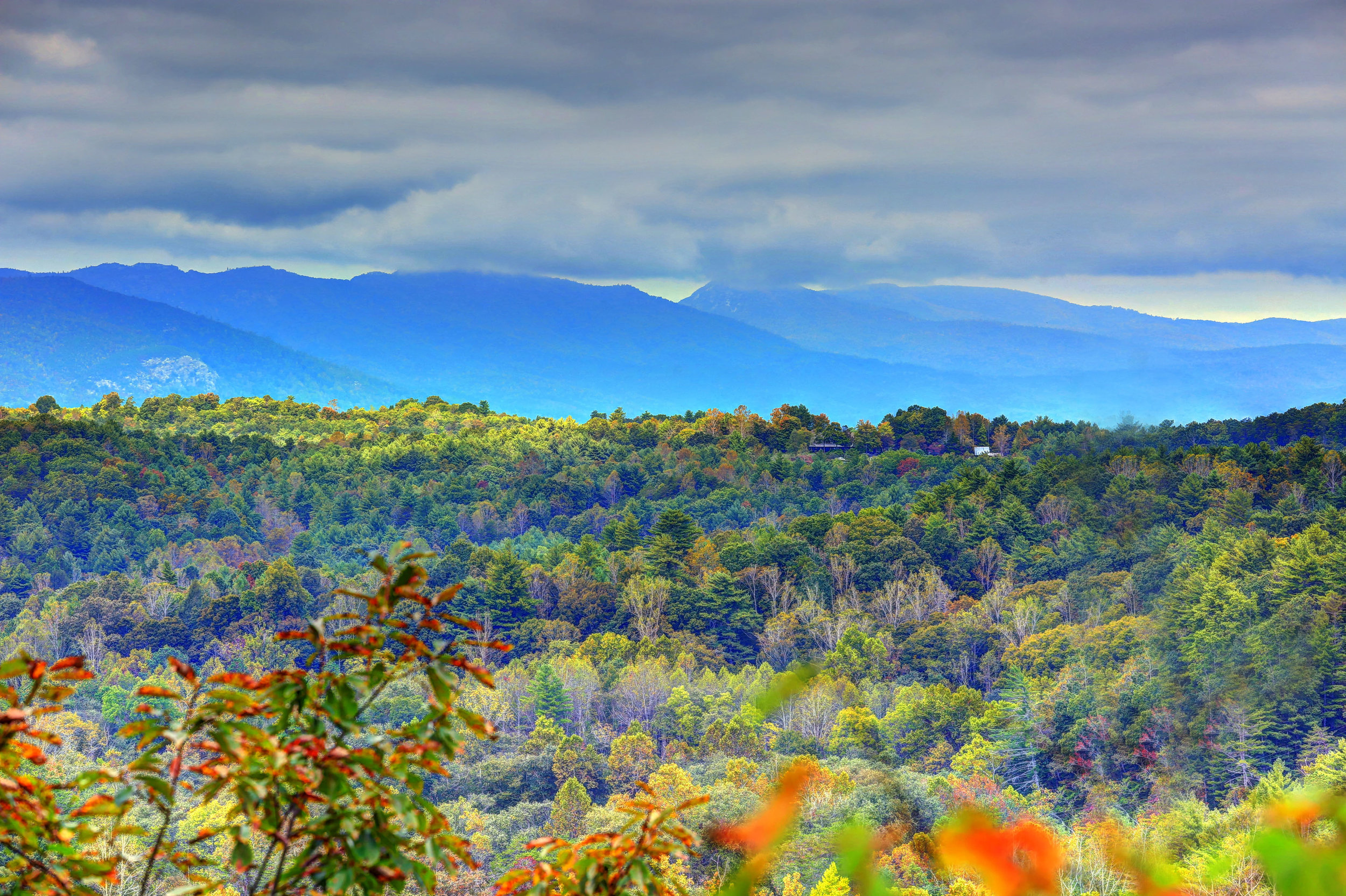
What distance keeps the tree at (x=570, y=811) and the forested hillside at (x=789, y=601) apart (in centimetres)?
11

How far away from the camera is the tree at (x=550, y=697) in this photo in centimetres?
3603

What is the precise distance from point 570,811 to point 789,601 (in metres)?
24.7

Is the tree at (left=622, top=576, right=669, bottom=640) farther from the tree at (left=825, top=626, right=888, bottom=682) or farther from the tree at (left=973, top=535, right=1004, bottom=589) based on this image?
the tree at (left=973, top=535, right=1004, bottom=589)

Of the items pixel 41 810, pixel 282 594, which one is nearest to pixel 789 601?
pixel 282 594

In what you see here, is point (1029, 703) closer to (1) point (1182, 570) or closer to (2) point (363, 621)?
(1) point (1182, 570)

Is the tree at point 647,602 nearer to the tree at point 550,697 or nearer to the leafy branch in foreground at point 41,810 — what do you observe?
the tree at point 550,697

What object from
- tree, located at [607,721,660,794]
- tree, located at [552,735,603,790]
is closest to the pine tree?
tree, located at [607,721,660,794]

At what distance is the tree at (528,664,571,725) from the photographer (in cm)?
3603

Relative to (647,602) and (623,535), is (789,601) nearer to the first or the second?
(647,602)

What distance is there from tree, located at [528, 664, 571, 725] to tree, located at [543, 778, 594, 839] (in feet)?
23.7

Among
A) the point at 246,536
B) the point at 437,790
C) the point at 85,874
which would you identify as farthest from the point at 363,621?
the point at 246,536

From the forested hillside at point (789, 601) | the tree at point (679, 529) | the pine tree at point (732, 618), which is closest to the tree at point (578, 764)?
the forested hillside at point (789, 601)

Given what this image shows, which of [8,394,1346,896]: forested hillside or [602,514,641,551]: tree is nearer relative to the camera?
[8,394,1346,896]: forested hillside

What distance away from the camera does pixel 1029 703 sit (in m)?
32.9
